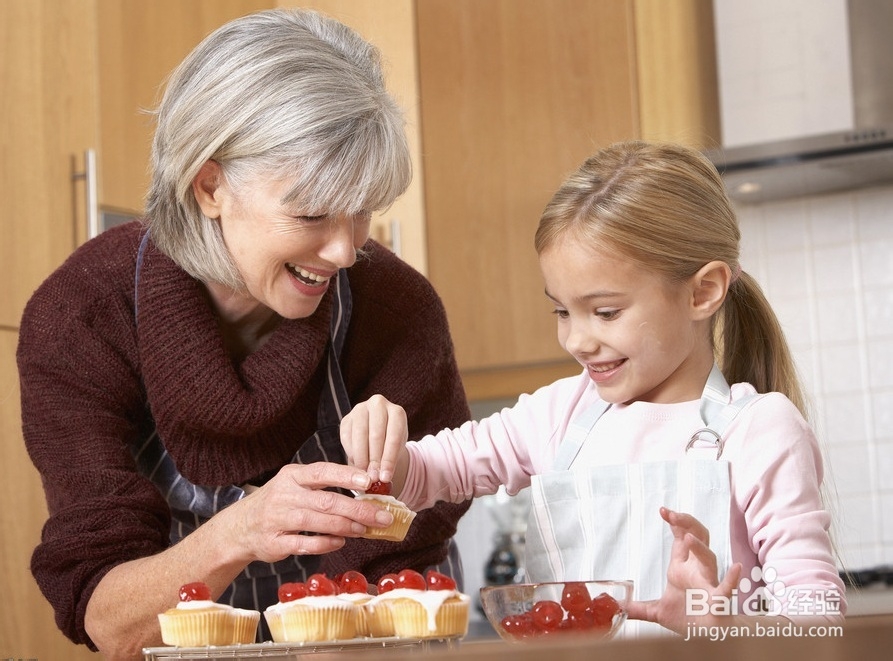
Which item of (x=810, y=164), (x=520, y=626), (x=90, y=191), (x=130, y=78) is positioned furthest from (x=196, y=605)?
(x=810, y=164)

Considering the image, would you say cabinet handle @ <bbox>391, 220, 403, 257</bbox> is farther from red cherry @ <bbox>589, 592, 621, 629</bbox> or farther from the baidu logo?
red cherry @ <bbox>589, 592, 621, 629</bbox>

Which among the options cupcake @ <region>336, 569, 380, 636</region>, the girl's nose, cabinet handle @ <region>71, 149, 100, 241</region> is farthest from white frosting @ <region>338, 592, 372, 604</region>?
cabinet handle @ <region>71, 149, 100, 241</region>

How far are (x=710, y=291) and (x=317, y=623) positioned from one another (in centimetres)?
57

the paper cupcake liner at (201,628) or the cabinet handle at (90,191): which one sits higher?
the cabinet handle at (90,191)

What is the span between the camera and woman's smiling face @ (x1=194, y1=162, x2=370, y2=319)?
50.1 inches

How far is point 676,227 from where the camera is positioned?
121 centimetres

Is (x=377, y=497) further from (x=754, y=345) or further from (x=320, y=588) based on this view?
(x=754, y=345)

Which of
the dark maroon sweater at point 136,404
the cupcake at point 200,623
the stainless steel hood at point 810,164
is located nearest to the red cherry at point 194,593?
the cupcake at point 200,623

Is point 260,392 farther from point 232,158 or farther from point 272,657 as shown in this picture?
point 272,657

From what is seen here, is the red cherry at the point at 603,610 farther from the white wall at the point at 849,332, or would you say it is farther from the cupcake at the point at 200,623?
the white wall at the point at 849,332

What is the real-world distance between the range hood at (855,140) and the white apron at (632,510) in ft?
4.62

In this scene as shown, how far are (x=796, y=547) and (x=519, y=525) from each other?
2.25m

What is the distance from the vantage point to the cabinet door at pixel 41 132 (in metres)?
2.26

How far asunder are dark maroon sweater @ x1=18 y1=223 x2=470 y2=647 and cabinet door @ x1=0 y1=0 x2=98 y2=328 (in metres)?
0.86
